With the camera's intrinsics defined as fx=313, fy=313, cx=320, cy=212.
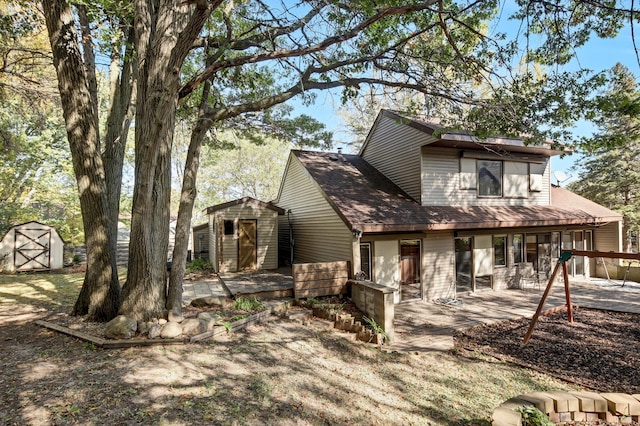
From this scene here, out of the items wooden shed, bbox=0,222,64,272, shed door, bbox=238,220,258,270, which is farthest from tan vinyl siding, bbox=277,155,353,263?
wooden shed, bbox=0,222,64,272

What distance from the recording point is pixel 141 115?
5309mm

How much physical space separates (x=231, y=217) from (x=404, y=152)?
21.7 ft

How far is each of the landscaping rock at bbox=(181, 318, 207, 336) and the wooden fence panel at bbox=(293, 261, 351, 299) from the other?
2825mm

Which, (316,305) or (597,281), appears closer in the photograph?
(316,305)

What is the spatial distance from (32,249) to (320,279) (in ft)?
41.5

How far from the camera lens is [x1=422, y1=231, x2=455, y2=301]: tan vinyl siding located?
31.2 feet

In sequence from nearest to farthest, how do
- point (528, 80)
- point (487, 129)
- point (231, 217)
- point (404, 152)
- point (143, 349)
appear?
point (143, 349) < point (528, 80) < point (487, 129) < point (404, 152) < point (231, 217)

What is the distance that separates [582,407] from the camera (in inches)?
144

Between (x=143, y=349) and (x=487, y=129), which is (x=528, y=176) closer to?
(x=487, y=129)

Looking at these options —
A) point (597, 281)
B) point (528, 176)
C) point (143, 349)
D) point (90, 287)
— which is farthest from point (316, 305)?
point (597, 281)

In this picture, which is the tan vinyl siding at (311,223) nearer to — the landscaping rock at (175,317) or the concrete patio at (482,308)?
the concrete patio at (482,308)

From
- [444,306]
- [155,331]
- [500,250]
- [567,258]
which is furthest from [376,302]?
[500,250]

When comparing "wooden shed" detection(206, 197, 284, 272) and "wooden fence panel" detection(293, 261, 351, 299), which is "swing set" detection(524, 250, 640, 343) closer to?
"wooden fence panel" detection(293, 261, 351, 299)

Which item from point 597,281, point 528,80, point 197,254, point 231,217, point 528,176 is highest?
point 528,80
